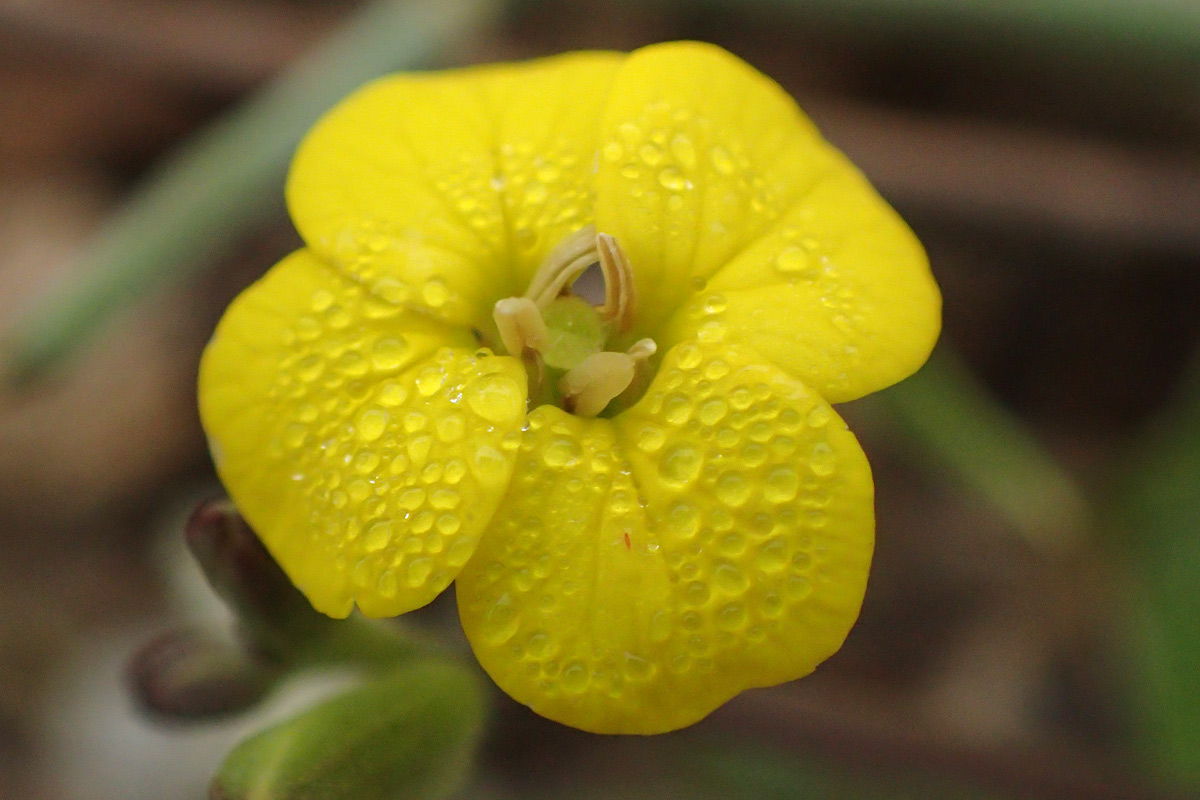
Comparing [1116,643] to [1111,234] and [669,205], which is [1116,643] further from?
[669,205]

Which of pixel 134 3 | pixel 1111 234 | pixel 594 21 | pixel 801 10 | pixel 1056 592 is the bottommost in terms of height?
pixel 1056 592

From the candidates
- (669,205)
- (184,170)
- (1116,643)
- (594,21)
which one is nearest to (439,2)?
(184,170)

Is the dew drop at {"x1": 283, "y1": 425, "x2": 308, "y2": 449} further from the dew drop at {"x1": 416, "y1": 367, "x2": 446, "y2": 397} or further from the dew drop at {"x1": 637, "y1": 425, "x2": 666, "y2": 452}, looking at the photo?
the dew drop at {"x1": 637, "y1": 425, "x2": 666, "y2": 452}

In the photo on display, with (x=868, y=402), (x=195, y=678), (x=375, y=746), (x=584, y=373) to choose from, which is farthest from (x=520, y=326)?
(x=868, y=402)

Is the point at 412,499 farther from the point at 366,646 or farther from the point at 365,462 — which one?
the point at 366,646

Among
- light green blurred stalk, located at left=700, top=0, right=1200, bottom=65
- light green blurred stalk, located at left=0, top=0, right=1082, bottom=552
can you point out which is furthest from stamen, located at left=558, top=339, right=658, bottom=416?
light green blurred stalk, located at left=700, top=0, right=1200, bottom=65

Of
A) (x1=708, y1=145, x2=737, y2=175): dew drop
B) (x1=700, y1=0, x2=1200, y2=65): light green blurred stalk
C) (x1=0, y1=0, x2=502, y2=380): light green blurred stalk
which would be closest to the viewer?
(x1=708, y1=145, x2=737, y2=175): dew drop

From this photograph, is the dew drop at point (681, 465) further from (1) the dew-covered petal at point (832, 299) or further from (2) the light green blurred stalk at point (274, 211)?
(2) the light green blurred stalk at point (274, 211)
